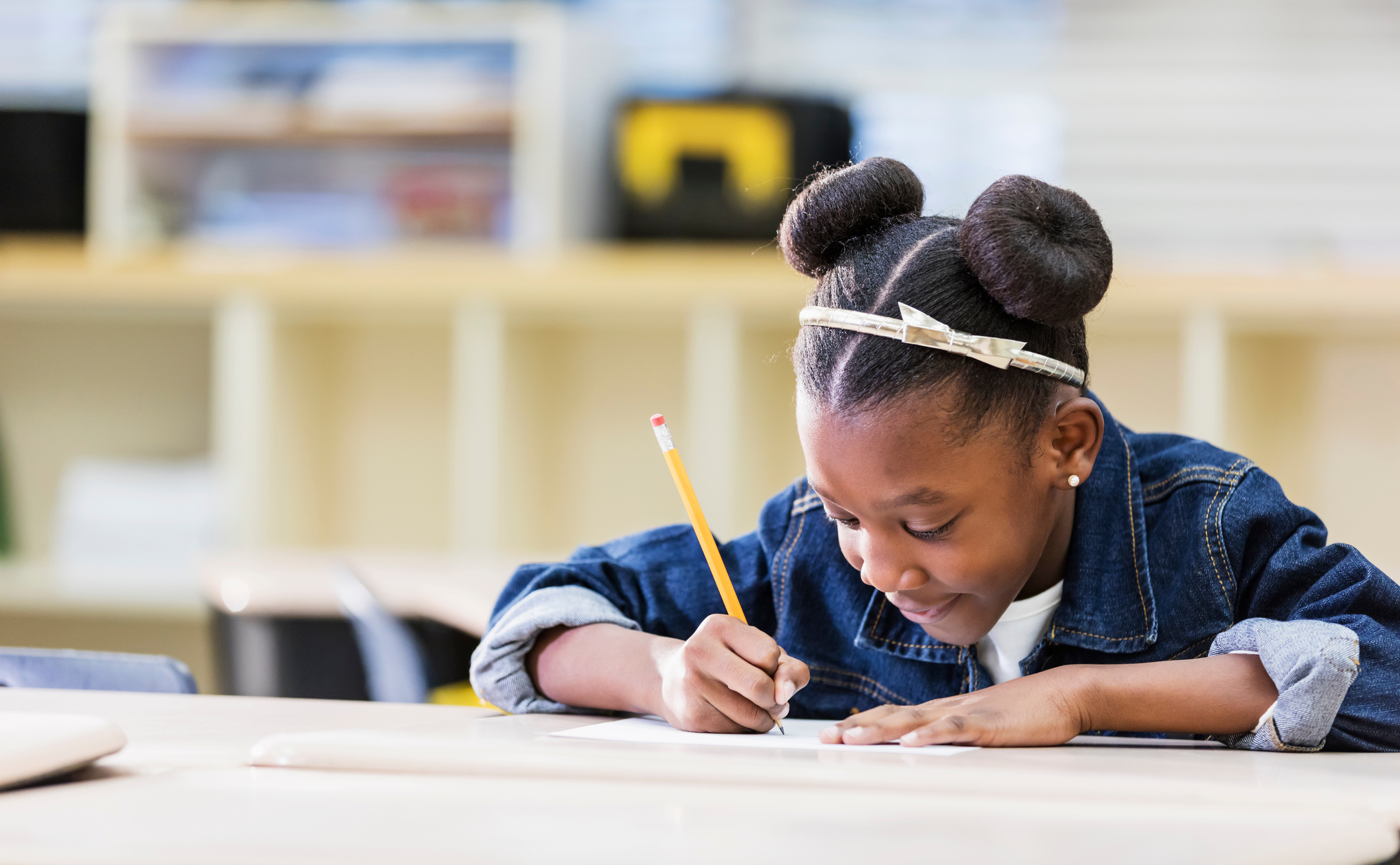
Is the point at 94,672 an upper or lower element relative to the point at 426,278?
lower

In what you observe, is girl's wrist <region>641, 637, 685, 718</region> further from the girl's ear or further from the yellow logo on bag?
the yellow logo on bag

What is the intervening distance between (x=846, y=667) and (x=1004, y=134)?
7.78 ft

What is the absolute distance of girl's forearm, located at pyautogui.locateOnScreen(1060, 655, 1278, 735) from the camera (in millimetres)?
828

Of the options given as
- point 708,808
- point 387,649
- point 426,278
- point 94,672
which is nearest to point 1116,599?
point 708,808

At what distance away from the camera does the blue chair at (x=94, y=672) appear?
1.11m

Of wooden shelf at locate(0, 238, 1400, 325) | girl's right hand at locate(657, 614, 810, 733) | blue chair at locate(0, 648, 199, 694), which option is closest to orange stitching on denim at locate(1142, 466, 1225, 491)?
girl's right hand at locate(657, 614, 810, 733)

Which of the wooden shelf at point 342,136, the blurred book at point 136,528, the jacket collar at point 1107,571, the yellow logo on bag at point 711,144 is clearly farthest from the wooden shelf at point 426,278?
the jacket collar at point 1107,571

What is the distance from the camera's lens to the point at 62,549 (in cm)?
306

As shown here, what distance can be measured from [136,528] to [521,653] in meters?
2.23

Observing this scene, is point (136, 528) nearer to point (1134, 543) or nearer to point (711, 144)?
point (711, 144)

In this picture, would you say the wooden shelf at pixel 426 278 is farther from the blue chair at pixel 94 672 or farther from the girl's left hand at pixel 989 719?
the girl's left hand at pixel 989 719

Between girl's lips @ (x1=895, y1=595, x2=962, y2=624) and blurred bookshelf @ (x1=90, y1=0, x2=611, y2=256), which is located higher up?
blurred bookshelf @ (x1=90, y1=0, x2=611, y2=256)

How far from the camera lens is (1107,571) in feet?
3.20

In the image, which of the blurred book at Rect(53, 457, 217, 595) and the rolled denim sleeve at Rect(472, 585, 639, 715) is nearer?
the rolled denim sleeve at Rect(472, 585, 639, 715)
